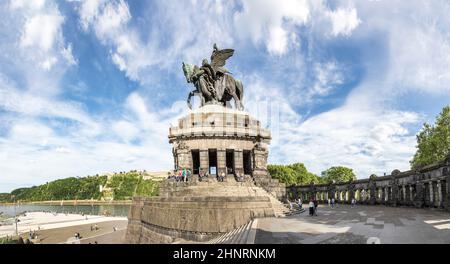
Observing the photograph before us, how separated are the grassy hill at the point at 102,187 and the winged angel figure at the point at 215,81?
11221 cm

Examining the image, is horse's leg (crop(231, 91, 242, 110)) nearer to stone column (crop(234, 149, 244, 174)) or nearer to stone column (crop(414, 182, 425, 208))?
stone column (crop(234, 149, 244, 174))

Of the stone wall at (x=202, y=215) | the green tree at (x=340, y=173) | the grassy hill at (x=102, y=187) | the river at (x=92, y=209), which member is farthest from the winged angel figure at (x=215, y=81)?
the grassy hill at (x=102, y=187)

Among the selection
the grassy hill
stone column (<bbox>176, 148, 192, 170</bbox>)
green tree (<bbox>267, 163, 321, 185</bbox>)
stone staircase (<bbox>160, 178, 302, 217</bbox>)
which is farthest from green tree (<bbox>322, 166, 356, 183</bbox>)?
the grassy hill

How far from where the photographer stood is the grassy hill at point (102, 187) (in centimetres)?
14988

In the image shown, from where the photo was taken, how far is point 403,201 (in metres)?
27.2

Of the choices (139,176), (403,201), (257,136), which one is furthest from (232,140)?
(139,176)

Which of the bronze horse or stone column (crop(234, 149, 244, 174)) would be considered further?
the bronze horse

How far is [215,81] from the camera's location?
3397cm

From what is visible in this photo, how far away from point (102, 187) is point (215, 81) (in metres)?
128

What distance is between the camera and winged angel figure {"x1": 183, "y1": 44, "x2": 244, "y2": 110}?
1320 inches

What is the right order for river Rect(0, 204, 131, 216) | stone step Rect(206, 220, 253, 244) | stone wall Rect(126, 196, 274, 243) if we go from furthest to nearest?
river Rect(0, 204, 131, 216), stone wall Rect(126, 196, 274, 243), stone step Rect(206, 220, 253, 244)

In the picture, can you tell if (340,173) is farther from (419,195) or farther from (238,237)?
(238,237)

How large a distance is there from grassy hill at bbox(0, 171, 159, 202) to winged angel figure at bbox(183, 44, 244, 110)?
11221 centimetres
